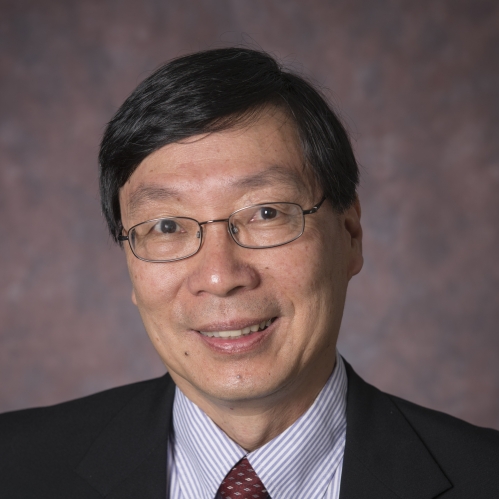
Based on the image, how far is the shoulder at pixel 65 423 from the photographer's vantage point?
3.05 meters

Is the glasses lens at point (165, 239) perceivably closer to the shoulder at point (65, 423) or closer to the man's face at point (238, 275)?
the man's face at point (238, 275)

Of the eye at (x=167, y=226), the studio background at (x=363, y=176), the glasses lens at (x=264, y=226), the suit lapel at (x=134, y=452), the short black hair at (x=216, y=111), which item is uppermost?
the studio background at (x=363, y=176)

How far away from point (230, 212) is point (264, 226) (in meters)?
0.11

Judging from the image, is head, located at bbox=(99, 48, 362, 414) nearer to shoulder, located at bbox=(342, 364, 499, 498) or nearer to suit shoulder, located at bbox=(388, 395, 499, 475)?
shoulder, located at bbox=(342, 364, 499, 498)

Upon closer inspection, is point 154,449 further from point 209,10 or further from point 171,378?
point 209,10

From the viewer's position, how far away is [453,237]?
15.2ft

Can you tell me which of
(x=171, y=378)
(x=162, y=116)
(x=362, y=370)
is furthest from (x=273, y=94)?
(x=362, y=370)

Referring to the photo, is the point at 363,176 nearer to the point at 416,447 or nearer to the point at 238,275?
the point at 416,447

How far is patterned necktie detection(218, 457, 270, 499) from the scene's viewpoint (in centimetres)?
279

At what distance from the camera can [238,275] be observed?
258 cm

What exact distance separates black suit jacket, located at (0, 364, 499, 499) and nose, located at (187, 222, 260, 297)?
60 cm

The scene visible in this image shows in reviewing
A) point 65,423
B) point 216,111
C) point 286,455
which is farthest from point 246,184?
point 65,423

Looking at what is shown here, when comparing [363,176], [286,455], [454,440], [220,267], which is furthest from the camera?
[363,176]

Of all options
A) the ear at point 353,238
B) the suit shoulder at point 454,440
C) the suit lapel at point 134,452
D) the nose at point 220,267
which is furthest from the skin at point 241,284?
the suit shoulder at point 454,440
